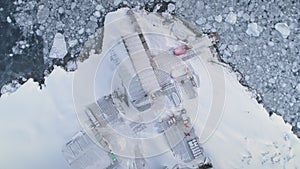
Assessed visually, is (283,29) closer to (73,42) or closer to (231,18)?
(231,18)

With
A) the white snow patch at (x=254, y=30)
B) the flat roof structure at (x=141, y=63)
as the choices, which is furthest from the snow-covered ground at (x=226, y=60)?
the flat roof structure at (x=141, y=63)

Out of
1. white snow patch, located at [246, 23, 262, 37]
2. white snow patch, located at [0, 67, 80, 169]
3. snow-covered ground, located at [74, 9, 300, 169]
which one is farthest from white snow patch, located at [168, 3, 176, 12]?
white snow patch, located at [0, 67, 80, 169]

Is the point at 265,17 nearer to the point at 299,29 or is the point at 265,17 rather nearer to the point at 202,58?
the point at 299,29

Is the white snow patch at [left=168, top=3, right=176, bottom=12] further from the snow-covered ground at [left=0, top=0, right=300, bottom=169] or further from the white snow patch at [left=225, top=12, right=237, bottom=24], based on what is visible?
the white snow patch at [left=225, top=12, right=237, bottom=24]

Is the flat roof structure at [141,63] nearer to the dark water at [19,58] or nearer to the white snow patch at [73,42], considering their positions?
the white snow patch at [73,42]

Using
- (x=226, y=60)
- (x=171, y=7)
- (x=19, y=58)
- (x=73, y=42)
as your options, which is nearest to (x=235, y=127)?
(x=226, y=60)
